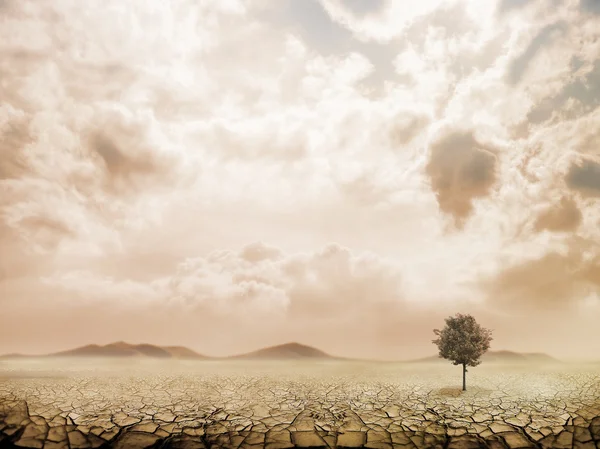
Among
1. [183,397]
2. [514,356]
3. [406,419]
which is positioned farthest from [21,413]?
[514,356]

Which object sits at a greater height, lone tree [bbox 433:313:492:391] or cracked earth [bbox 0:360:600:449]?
lone tree [bbox 433:313:492:391]

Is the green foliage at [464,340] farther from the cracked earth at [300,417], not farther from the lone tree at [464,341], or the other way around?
the cracked earth at [300,417]

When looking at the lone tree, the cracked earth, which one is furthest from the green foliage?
the cracked earth

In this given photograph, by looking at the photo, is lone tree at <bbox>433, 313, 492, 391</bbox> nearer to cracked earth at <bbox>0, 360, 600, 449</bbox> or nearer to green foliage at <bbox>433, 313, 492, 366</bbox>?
green foliage at <bbox>433, 313, 492, 366</bbox>

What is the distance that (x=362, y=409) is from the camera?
1045 cm

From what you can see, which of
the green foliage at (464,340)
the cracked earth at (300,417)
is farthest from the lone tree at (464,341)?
the cracked earth at (300,417)

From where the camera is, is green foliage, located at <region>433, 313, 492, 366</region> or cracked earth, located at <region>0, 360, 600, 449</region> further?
green foliage, located at <region>433, 313, 492, 366</region>

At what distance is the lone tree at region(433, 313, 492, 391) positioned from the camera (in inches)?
557

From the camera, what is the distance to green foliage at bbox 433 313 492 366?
46.4ft

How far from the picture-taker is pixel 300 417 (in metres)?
9.59

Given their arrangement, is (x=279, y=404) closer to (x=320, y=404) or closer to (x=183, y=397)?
(x=320, y=404)

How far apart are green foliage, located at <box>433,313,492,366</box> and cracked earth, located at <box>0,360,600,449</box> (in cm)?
135

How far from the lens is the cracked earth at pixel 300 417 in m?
8.09

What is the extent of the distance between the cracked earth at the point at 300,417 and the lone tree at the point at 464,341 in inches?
52.3
